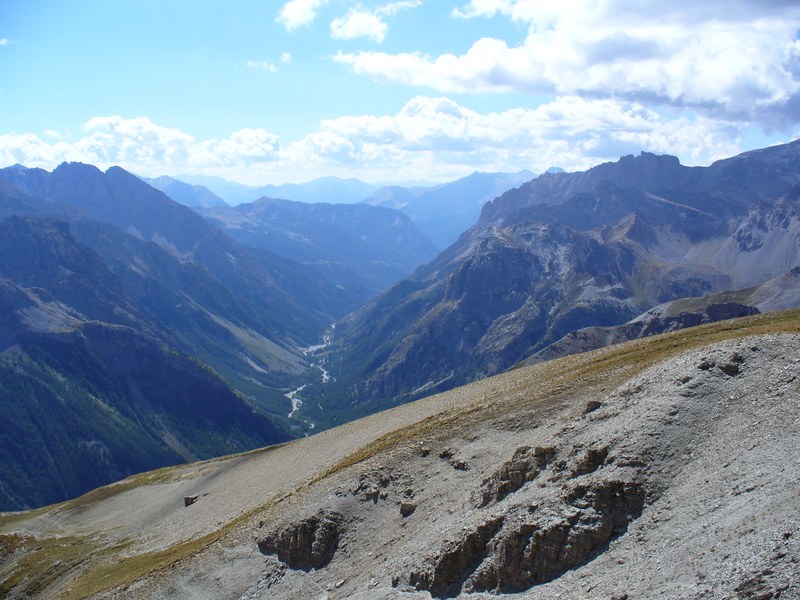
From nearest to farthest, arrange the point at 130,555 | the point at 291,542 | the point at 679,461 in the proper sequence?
the point at 679,461
the point at 291,542
the point at 130,555

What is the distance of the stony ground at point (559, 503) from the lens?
31078 millimetres

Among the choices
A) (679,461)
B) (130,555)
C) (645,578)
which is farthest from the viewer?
(130,555)

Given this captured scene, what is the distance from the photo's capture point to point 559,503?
38.4m

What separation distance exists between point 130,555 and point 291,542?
3520 cm

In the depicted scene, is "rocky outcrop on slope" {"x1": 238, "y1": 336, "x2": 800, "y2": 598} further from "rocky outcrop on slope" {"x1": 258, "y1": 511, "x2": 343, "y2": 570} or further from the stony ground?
"rocky outcrop on slope" {"x1": 258, "y1": 511, "x2": 343, "y2": 570}

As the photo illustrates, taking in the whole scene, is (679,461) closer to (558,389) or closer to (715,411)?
(715,411)

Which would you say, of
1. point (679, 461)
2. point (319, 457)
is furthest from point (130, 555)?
point (679, 461)

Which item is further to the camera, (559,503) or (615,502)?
(559,503)

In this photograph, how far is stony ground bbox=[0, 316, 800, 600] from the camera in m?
31.1

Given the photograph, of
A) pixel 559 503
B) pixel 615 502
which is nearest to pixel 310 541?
pixel 559 503

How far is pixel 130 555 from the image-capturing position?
77.7 meters

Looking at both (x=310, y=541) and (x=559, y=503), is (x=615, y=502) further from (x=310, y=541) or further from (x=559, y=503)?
(x=310, y=541)

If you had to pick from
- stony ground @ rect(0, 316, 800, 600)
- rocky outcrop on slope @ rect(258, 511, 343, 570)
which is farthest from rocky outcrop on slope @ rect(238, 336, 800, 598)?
rocky outcrop on slope @ rect(258, 511, 343, 570)

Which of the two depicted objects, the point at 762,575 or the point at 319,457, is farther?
the point at 319,457
